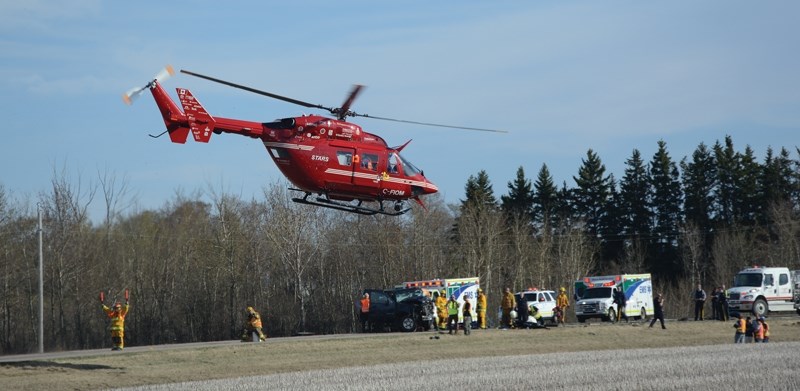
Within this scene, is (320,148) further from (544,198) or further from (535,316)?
(544,198)

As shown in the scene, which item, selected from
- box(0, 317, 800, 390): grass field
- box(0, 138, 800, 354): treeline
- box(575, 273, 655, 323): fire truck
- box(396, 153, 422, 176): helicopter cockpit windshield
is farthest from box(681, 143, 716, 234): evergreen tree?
box(396, 153, 422, 176): helicopter cockpit windshield

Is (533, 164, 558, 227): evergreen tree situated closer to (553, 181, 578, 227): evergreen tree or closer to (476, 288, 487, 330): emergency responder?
(553, 181, 578, 227): evergreen tree

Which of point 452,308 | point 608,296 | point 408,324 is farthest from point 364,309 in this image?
point 608,296

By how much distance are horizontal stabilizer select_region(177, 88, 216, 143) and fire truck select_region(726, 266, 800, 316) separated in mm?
28220

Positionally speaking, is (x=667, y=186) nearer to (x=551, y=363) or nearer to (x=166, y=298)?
(x=166, y=298)

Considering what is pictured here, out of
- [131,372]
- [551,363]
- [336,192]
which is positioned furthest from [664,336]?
[131,372]

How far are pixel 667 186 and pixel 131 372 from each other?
6647 cm

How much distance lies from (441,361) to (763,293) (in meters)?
20.8

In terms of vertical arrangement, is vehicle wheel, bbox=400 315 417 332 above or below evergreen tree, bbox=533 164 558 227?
below

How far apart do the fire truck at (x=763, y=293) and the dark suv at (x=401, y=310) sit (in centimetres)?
1432

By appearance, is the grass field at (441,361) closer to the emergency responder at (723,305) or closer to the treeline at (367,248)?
the emergency responder at (723,305)

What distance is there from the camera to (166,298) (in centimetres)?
6800

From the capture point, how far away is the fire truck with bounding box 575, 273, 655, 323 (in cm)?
4703

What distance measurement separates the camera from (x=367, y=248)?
72.8 metres
